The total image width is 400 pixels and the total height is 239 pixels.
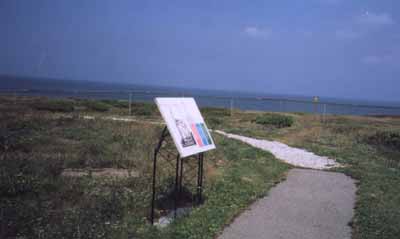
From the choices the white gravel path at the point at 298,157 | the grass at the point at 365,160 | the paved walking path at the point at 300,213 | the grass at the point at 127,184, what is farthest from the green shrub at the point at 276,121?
the paved walking path at the point at 300,213

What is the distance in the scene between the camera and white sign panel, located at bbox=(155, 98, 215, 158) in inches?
236

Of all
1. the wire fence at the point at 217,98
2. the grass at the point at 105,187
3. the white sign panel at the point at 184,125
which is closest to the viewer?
the grass at the point at 105,187

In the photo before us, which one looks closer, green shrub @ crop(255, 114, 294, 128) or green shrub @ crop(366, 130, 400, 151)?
green shrub @ crop(366, 130, 400, 151)

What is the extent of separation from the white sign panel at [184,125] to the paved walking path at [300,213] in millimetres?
1305

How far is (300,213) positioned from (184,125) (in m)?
2.45

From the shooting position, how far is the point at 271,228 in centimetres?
593

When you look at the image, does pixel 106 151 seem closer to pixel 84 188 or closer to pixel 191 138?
pixel 84 188

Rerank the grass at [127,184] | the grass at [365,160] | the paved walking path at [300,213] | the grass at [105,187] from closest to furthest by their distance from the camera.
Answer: the grass at [105,187] → the grass at [127,184] → the paved walking path at [300,213] → the grass at [365,160]

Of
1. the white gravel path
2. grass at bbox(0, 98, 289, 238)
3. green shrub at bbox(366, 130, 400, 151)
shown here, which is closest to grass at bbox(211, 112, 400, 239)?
A: green shrub at bbox(366, 130, 400, 151)

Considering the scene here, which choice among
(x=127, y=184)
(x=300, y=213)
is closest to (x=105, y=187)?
(x=127, y=184)

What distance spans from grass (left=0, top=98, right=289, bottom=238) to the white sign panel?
1044 millimetres

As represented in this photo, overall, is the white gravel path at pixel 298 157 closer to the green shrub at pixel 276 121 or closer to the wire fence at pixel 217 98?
the wire fence at pixel 217 98

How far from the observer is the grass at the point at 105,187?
540cm

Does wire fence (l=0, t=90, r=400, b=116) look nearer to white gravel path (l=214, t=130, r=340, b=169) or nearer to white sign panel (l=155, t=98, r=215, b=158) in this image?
white gravel path (l=214, t=130, r=340, b=169)
